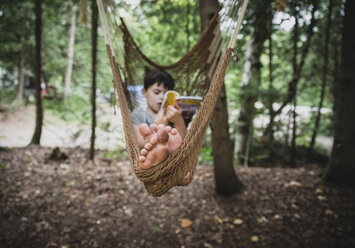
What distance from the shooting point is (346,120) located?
6.01ft

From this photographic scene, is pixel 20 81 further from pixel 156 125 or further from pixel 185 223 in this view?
pixel 156 125

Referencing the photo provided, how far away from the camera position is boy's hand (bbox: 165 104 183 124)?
1108 millimetres

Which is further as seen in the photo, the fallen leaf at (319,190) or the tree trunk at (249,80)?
the tree trunk at (249,80)

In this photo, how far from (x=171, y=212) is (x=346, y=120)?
181cm

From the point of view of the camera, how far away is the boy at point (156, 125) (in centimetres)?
80

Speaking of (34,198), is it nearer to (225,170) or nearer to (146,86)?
(146,86)

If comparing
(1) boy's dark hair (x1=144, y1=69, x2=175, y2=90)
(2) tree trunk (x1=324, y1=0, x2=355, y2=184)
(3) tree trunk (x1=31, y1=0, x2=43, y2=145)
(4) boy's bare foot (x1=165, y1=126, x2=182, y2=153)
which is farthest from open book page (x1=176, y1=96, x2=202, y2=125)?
(3) tree trunk (x1=31, y1=0, x2=43, y2=145)

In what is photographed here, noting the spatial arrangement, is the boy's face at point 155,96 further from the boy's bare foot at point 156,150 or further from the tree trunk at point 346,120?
the tree trunk at point 346,120

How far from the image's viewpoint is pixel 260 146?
9.89 ft

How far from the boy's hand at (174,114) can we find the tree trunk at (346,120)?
1.69 metres

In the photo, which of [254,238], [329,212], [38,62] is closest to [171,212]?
[254,238]

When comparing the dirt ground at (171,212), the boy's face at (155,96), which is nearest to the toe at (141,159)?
the boy's face at (155,96)

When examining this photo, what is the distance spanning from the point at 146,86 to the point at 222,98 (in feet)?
2.08

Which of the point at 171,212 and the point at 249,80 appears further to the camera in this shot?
the point at 249,80
